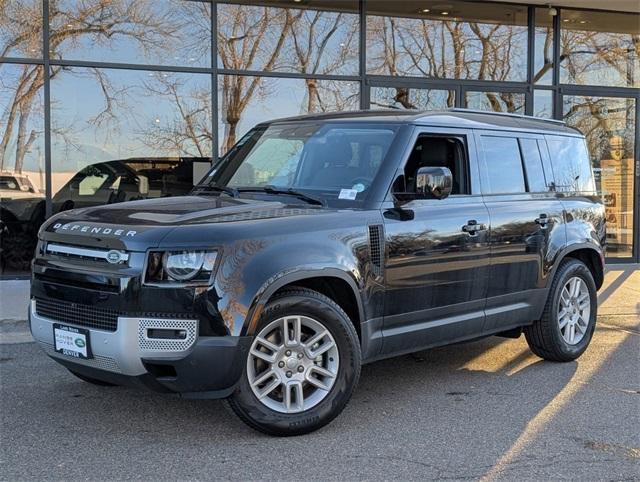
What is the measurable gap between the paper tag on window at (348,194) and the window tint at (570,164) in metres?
2.29

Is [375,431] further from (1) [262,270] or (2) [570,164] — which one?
(2) [570,164]

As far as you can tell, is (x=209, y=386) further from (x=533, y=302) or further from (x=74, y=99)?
(x=74, y=99)

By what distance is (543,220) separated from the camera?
5.67 metres

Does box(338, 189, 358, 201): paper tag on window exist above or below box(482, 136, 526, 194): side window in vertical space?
below

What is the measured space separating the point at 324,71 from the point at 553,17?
4073 millimetres

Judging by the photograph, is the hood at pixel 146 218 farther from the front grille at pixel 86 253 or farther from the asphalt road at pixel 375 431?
the asphalt road at pixel 375 431

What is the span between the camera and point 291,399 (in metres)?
4.13

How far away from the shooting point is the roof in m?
5.03

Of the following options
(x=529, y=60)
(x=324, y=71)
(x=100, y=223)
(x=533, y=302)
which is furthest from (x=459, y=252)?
(x=529, y=60)

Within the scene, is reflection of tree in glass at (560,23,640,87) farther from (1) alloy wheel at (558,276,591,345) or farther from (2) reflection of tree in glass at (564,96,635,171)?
(1) alloy wheel at (558,276,591,345)

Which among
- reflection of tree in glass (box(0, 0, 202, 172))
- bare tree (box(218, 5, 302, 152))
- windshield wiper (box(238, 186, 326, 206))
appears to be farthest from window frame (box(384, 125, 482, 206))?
reflection of tree in glass (box(0, 0, 202, 172))

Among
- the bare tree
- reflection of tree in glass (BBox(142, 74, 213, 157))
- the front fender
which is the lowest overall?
the front fender

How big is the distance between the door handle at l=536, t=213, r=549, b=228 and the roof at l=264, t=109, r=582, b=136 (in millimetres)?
755

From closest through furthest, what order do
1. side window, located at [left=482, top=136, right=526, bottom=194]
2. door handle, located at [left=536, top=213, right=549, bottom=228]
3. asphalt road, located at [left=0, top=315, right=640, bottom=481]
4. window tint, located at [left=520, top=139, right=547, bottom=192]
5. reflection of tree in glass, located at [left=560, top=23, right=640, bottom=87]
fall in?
asphalt road, located at [left=0, top=315, right=640, bottom=481]
side window, located at [left=482, top=136, right=526, bottom=194]
door handle, located at [left=536, top=213, right=549, bottom=228]
window tint, located at [left=520, top=139, right=547, bottom=192]
reflection of tree in glass, located at [left=560, top=23, right=640, bottom=87]
